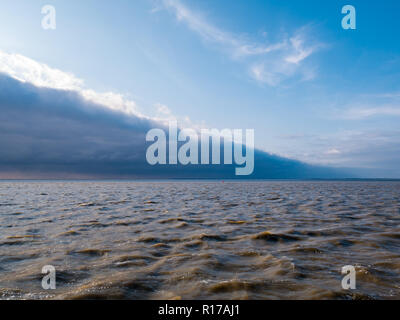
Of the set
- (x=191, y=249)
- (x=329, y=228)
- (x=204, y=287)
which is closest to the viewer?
(x=204, y=287)

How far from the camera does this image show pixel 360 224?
42.2 ft

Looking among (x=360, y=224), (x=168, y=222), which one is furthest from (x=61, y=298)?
(x=360, y=224)
